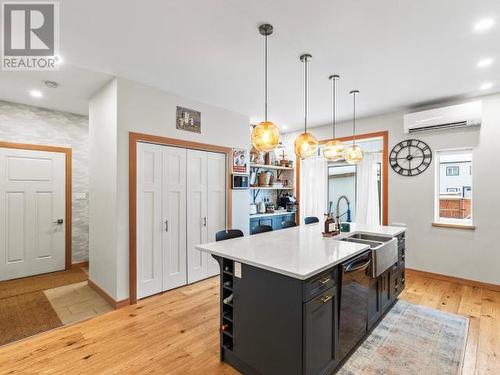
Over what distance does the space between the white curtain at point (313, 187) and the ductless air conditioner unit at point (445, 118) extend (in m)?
1.82

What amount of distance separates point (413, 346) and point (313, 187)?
12.0 feet

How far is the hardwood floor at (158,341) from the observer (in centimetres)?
208

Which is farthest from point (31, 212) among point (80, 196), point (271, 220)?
point (271, 220)

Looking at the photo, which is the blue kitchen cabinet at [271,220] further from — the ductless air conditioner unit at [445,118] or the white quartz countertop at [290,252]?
the ductless air conditioner unit at [445,118]

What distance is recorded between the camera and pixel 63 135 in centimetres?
Result: 441

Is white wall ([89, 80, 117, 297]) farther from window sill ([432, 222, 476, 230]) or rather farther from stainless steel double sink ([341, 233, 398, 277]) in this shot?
window sill ([432, 222, 476, 230])

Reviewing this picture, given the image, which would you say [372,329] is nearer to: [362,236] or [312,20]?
[362,236]

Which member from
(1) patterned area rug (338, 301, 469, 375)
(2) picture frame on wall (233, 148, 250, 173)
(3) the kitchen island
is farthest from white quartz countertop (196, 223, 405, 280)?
(2) picture frame on wall (233, 148, 250, 173)

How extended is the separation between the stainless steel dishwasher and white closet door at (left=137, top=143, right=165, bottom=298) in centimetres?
245

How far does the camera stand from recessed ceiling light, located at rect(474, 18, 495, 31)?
2.08 metres

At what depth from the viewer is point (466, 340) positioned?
243cm

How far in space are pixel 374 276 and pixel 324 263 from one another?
835 mm

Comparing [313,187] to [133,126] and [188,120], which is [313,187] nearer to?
[188,120]

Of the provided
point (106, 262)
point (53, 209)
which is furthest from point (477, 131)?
point (53, 209)
